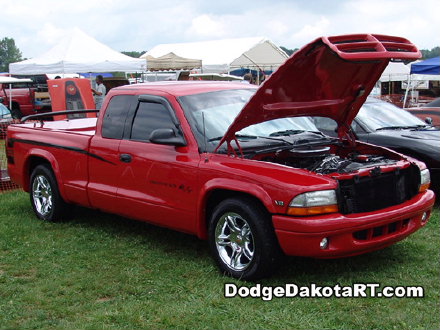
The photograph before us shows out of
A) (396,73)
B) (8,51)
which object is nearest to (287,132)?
(396,73)

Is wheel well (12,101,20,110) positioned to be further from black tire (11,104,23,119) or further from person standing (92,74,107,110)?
person standing (92,74,107,110)

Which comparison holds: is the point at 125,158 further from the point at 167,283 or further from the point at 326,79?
the point at 326,79

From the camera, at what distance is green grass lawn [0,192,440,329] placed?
4.10 m

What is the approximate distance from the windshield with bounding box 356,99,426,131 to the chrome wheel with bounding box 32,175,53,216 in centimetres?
421

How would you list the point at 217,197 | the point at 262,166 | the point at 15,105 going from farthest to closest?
1. the point at 15,105
2. the point at 217,197
3. the point at 262,166

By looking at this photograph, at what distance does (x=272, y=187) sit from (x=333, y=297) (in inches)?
37.4

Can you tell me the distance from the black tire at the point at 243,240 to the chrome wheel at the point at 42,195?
2.88 m

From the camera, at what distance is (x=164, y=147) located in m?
5.47

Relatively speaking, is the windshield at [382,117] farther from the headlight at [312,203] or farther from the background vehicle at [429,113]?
the headlight at [312,203]

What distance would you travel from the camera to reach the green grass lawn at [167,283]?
4.10 m

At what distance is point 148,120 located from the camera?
5805mm

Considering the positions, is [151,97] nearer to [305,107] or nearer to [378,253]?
A: [305,107]

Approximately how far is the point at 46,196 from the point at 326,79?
3998 millimetres

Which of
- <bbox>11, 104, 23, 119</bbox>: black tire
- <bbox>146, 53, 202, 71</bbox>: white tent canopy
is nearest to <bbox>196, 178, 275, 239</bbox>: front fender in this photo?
<bbox>11, 104, 23, 119</bbox>: black tire
